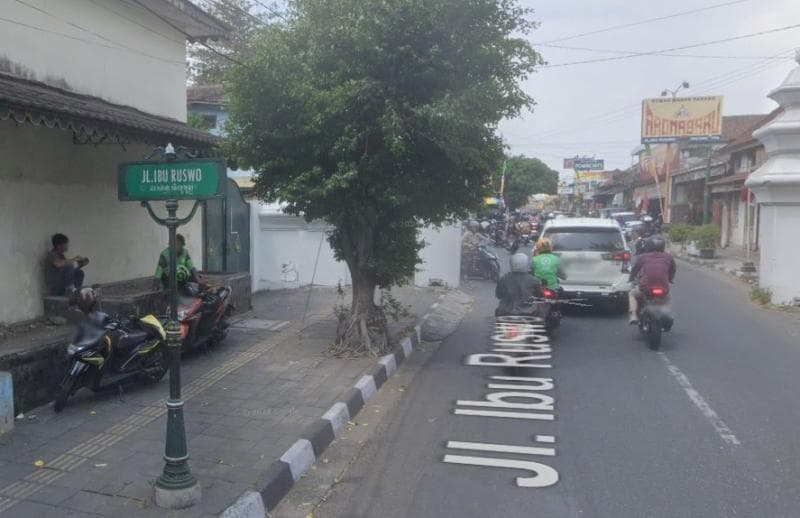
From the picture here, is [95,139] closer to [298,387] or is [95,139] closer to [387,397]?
[298,387]

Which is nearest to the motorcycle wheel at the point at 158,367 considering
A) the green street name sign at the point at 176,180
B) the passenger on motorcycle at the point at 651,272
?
the green street name sign at the point at 176,180

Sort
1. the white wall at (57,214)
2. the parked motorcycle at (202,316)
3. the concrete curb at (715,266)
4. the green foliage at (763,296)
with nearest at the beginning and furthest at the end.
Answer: the white wall at (57,214) → the parked motorcycle at (202,316) → the green foliage at (763,296) → the concrete curb at (715,266)

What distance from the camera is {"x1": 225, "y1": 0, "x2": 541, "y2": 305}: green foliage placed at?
24.4ft

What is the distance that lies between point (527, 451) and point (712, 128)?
33.9 meters

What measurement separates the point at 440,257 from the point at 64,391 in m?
10.1

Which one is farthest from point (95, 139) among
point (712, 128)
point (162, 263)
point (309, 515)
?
point (712, 128)

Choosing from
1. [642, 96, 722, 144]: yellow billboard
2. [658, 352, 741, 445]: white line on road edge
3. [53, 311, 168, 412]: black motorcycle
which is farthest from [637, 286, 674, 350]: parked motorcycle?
[642, 96, 722, 144]: yellow billboard

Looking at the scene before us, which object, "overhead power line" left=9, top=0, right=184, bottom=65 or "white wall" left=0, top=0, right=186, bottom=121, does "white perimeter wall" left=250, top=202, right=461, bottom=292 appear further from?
"overhead power line" left=9, top=0, right=184, bottom=65

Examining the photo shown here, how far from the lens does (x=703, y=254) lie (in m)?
22.9

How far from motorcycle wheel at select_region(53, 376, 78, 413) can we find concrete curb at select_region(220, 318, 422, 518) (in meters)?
2.19

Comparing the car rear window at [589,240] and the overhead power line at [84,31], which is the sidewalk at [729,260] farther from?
the overhead power line at [84,31]

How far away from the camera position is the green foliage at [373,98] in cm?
743

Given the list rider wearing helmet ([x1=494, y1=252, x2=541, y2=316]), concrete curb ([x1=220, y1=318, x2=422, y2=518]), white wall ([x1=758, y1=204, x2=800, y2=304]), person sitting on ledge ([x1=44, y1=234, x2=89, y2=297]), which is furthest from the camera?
white wall ([x1=758, y1=204, x2=800, y2=304])

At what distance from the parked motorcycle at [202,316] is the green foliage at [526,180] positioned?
5567 cm
